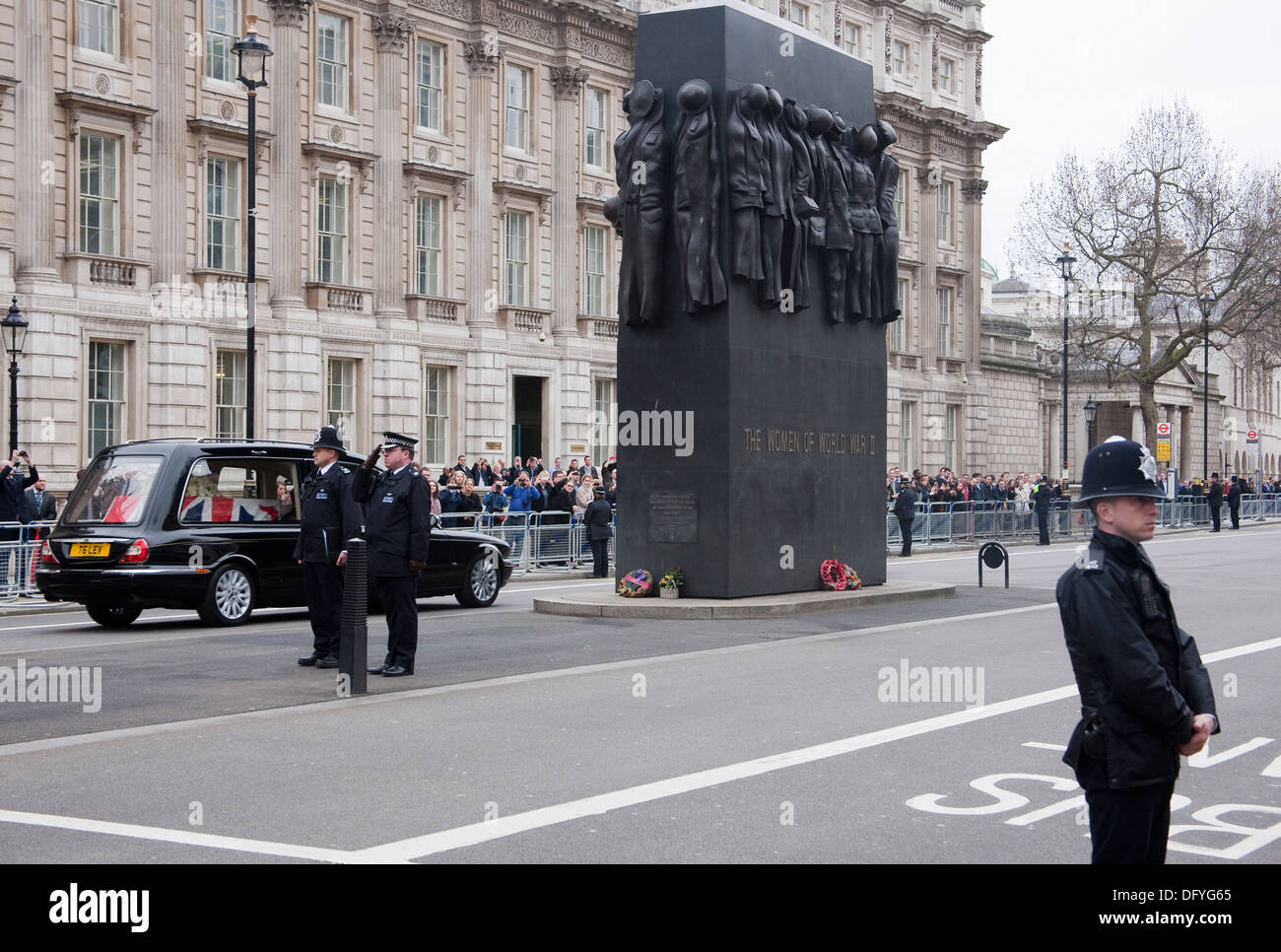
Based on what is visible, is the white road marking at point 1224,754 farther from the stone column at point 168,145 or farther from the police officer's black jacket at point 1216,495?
the police officer's black jacket at point 1216,495

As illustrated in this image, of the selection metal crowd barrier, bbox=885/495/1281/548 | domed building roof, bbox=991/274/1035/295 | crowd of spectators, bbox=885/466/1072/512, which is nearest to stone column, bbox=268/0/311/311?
metal crowd barrier, bbox=885/495/1281/548

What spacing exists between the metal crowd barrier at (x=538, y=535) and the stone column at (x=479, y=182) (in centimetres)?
1447

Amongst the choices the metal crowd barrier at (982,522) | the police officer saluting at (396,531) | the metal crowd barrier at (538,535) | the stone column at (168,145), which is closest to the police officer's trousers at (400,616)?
the police officer saluting at (396,531)

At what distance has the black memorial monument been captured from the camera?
65.3 ft

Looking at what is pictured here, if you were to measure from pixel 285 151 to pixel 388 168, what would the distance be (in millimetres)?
3420

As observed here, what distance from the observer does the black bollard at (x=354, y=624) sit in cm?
1207

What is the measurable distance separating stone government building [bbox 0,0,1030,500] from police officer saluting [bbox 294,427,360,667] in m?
21.0

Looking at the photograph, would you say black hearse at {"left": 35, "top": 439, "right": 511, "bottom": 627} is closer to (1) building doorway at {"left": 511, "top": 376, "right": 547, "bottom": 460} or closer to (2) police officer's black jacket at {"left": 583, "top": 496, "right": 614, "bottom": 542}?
(2) police officer's black jacket at {"left": 583, "top": 496, "right": 614, "bottom": 542}

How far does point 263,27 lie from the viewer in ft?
124
